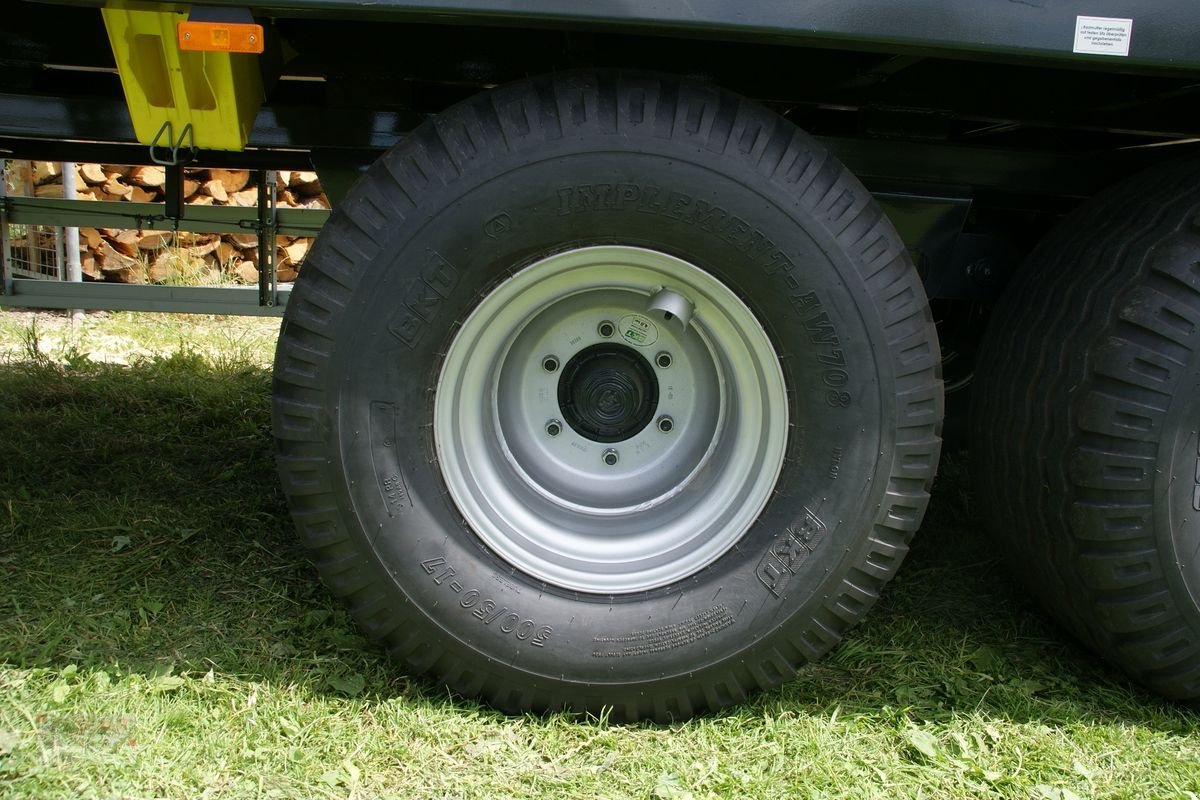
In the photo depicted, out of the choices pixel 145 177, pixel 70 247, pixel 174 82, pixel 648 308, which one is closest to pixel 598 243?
pixel 648 308

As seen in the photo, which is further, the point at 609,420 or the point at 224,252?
the point at 224,252

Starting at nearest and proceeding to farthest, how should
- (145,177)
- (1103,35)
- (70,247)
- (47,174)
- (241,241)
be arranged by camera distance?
(1103,35) < (70,247) < (47,174) < (145,177) < (241,241)

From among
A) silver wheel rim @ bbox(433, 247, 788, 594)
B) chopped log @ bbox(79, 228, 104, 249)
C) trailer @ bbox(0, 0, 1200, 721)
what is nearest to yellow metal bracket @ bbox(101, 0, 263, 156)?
trailer @ bbox(0, 0, 1200, 721)

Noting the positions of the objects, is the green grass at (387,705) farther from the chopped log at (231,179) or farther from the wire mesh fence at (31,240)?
the chopped log at (231,179)

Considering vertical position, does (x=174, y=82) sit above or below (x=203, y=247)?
above

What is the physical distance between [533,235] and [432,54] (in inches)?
23.6

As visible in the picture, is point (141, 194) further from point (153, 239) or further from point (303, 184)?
point (303, 184)

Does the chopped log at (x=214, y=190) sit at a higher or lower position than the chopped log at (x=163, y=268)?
higher

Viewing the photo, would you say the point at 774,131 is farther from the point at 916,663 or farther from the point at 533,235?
the point at 916,663

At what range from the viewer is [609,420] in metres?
2.17

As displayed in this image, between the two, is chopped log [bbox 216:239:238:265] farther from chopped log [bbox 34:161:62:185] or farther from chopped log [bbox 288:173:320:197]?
chopped log [bbox 34:161:62:185]

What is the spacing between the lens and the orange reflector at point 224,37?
169 centimetres

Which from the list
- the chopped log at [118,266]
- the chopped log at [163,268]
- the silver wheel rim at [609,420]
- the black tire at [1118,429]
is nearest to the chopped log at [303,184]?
the chopped log at [163,268]

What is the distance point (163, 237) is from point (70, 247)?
96 centimetres
